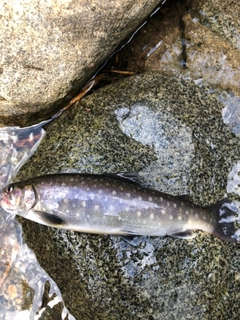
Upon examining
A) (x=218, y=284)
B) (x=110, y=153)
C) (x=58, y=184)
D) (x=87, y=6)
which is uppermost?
(x=87, y=6)

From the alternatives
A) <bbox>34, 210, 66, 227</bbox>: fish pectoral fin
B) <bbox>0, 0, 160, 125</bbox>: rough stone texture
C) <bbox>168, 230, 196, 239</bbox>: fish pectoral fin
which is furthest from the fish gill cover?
<bbox>168, 230, 196, 239</bbox>: fish pectoral fin

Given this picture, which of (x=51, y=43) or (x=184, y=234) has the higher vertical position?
(x=51, y=43)

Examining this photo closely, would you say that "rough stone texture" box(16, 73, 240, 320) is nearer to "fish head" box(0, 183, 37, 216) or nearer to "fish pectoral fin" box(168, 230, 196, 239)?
"fish pectoral fin" box(168, 230, 196, 239)

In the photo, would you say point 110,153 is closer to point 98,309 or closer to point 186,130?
point 186,130

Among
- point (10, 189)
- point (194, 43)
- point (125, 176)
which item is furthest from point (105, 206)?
point (194, 43)

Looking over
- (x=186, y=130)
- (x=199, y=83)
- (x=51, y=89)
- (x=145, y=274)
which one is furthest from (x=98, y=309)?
(x=199, y=83)

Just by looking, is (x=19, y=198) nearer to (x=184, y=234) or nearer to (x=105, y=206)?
(x=105, y=206)
